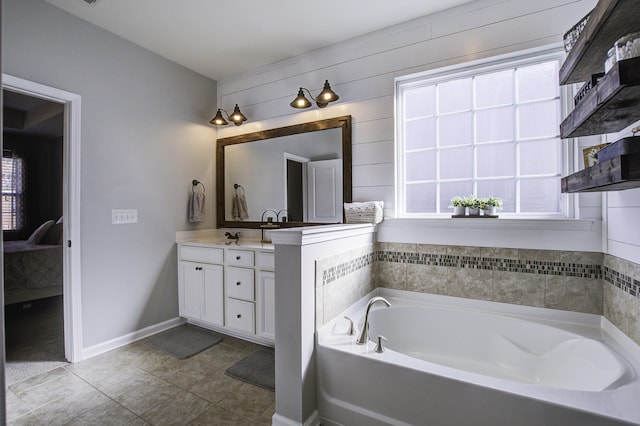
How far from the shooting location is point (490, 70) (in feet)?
7.69

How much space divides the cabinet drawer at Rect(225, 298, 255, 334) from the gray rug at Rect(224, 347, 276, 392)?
22 cm

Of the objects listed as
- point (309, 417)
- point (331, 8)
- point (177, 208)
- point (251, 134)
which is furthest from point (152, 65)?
point (309, 417)

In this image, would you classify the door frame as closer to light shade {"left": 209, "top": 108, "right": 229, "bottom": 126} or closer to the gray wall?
the gray wall

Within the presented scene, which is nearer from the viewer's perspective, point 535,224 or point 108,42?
point 535,224

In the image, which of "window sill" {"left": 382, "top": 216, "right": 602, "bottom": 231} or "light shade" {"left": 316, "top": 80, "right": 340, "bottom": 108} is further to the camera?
"light shade" {"left": 316, "top": 80, "right": 340, "bottom": 108}

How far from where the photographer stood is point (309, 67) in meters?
2.98

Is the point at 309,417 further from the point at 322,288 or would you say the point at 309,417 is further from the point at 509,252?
the point at 509,252

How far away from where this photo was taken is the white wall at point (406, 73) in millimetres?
2076

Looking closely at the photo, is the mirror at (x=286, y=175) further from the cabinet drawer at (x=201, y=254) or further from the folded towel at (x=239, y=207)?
the cabinet drawer at (x=201, y=254)

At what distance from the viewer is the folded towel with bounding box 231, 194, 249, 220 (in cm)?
343

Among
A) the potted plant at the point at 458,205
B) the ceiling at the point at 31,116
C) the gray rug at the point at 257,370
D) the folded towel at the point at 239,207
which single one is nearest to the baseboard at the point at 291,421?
the gray rug at the point at 257,370

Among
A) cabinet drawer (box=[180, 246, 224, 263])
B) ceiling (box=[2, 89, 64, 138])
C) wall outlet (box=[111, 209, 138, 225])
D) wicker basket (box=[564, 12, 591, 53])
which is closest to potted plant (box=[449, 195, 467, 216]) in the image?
wicker basket (box=[564, 12, 591, 53])

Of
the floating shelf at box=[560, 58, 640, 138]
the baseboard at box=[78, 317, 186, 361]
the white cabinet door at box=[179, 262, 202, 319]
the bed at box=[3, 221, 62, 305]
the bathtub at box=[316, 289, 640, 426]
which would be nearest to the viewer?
the floating shelf at box=[560, 58, 640, 138]

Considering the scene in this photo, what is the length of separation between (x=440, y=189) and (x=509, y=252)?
2.17 ft
